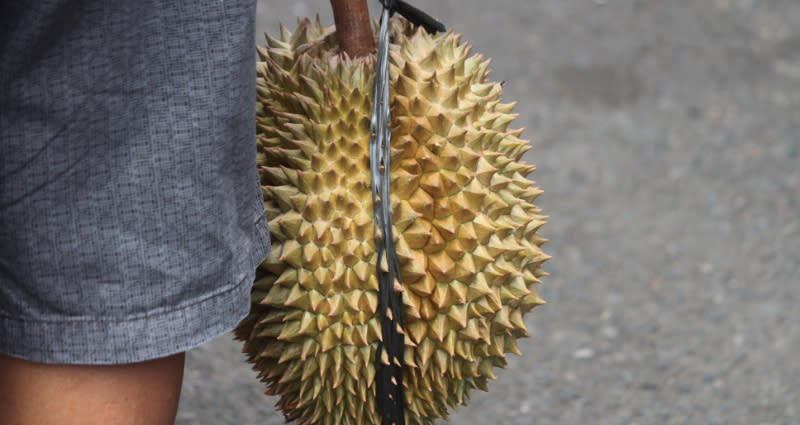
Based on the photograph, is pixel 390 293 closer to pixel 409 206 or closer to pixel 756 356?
pixel 409 206

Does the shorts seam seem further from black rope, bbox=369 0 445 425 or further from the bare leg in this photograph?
black rope, bbox=369 0 445 425

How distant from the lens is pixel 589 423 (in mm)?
1994

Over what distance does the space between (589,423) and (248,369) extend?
819 mm

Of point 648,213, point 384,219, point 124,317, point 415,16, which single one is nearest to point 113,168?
point 124,317

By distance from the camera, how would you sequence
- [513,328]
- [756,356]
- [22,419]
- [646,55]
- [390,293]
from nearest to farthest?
[22,419] → [390,293] → [513,328] → [756,356] → [646,55]

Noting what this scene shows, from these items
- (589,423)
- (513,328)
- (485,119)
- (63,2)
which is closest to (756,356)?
(589,423)

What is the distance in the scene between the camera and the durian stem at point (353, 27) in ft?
3.76

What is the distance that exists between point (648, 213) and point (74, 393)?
2.18 m

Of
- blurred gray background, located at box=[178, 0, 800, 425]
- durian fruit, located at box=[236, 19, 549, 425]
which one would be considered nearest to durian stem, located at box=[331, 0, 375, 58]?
durian fruit, located at box=[236, 19, 549, 425]

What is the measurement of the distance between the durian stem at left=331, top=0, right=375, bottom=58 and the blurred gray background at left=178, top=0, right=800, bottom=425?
101 centimetres

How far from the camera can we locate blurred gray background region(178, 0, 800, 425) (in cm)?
207

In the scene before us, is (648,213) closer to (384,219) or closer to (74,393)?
(384,219)

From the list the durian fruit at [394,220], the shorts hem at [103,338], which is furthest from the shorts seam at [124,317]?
the durian fruit at [394,220]

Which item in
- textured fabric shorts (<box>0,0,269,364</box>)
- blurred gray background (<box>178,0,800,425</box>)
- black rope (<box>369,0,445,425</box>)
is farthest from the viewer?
blurred gray background (<box>178,0,800,425</box>)
